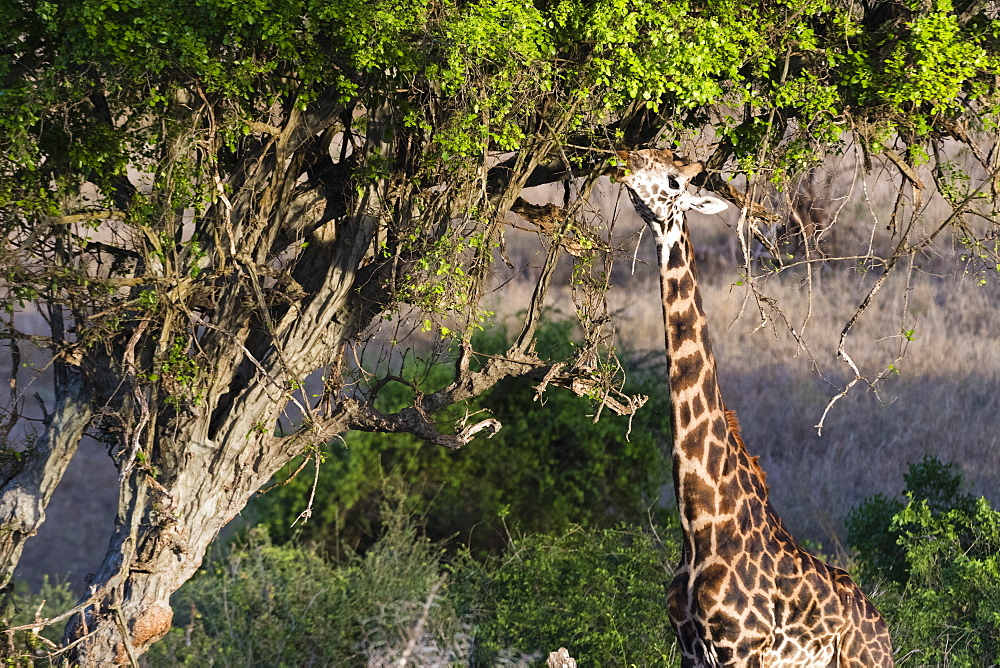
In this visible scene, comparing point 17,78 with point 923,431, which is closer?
point 17,78

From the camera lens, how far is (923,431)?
10969mm

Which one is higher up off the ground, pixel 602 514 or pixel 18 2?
pixel 18 2

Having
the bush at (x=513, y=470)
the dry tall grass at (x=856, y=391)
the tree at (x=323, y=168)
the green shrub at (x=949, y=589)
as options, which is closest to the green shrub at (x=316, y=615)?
the bush at (x=513, y=470)

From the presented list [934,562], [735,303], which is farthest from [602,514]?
[735,303]

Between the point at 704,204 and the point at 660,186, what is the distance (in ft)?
0.61

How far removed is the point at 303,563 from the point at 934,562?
4.35 meters

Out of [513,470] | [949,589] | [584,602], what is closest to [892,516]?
[949,589]

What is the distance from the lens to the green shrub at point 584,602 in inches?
220

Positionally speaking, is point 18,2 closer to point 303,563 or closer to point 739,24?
point 739,24

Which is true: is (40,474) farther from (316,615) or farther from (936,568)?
(936,568)

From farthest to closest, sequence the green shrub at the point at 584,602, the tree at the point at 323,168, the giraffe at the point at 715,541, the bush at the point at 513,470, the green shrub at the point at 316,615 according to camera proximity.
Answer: the bush at the point at 513,470 → the green shrub at the point at 316,615 → the green shrub at the point at 584,602 → the giraffe at the point at 715,541 → the tree at the point at 323,168

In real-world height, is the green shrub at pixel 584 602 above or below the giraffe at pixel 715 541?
below

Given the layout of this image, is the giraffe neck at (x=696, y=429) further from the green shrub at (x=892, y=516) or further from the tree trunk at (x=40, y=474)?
the green shrub at (x=892, y=516)

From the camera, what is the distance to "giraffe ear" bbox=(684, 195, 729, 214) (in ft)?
11.7
